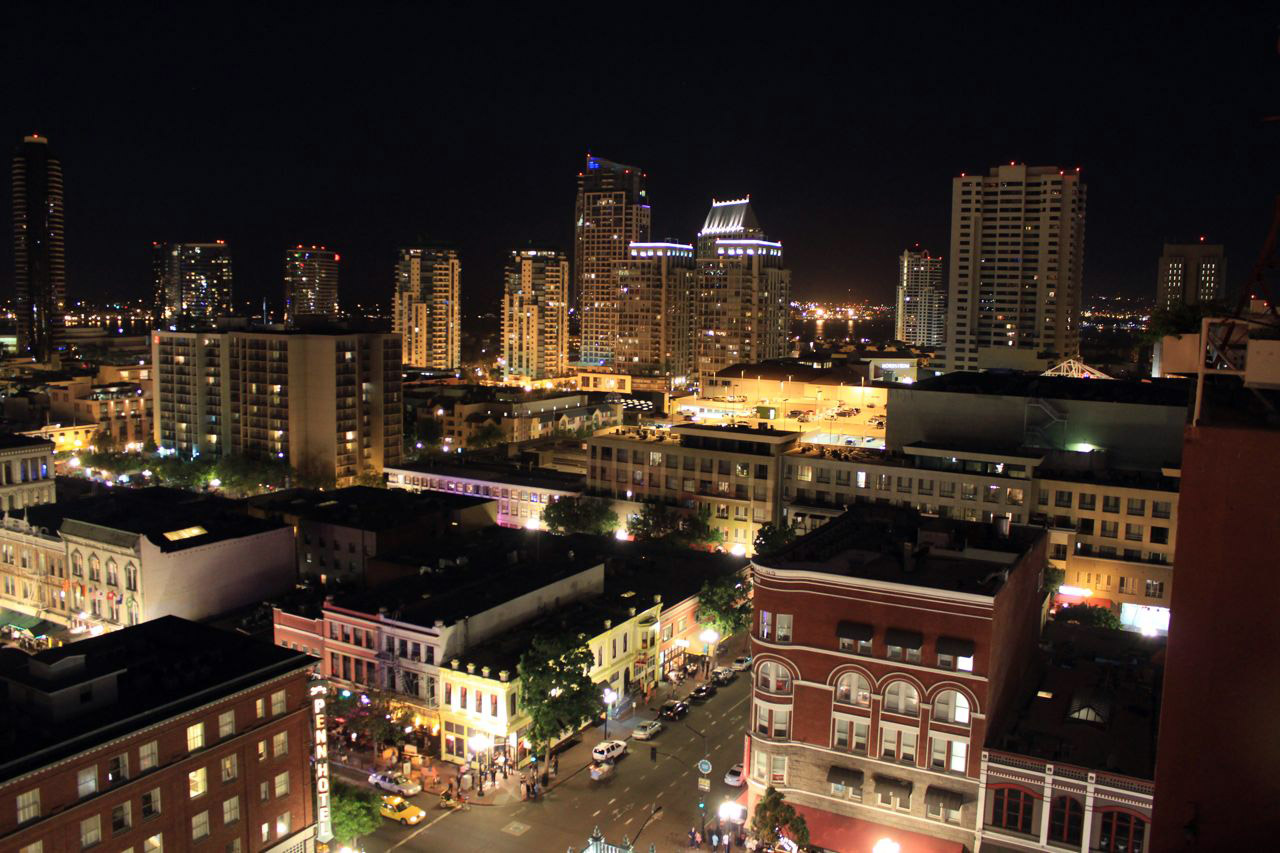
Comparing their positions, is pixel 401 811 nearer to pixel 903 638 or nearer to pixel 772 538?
pixel 903 638

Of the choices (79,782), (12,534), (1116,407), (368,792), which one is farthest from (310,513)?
(1116,407)

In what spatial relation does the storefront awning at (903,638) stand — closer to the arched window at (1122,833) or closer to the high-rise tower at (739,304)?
the arched window at (1122,833)

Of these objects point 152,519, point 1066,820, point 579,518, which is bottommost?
point 1066,820

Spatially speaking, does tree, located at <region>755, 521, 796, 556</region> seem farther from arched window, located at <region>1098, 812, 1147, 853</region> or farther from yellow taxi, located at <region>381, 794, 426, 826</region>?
arched window, located at <region>1098, 812, 1147, 853</region>

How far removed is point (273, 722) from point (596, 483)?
49.6 meters

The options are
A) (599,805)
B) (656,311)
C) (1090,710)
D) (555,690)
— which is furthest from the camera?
(656,311)

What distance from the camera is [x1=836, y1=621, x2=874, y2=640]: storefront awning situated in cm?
3612

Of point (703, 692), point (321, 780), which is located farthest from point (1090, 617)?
point (321, 780)

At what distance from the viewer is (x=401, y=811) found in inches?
1540

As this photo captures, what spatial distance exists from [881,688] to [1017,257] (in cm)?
11477

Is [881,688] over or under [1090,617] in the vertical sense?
over

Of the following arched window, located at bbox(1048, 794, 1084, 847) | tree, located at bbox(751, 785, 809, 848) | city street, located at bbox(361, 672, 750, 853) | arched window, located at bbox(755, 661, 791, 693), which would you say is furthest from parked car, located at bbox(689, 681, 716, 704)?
arched window, located at bbox(1048, 794, 1084, 847)

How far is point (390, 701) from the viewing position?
45656mm

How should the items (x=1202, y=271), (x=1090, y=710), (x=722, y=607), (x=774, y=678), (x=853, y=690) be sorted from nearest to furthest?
1. (x=853, y=690)
2. (x=1090, y=710)
3. (x=774, y=678)
4. (x=722, y=607)
5. (x=1202, y=271)
